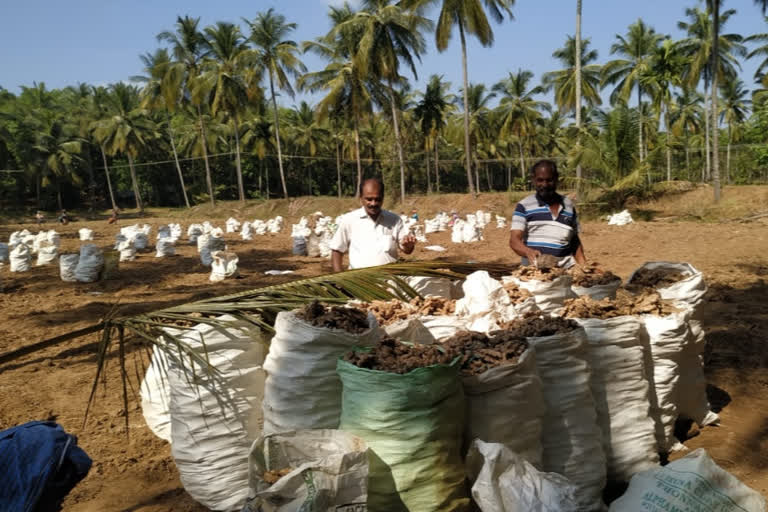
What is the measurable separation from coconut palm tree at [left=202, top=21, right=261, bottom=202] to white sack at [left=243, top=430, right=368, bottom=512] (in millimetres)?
31455

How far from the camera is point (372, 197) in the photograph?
3.68 metres

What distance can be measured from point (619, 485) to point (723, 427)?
41.2 inches

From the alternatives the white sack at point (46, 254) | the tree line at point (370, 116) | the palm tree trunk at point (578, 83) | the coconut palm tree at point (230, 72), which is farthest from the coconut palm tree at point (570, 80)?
the white sack at point (46, 254)

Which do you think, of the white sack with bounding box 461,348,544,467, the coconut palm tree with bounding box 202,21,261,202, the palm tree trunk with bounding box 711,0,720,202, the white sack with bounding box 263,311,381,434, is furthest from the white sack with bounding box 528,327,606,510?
the coconut palm tree with bounding box 202,21,261,202

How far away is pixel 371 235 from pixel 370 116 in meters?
31.1

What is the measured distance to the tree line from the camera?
24.1 metres

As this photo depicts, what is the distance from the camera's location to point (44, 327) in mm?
6727

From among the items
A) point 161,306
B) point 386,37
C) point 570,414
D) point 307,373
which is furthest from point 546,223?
point 386,37

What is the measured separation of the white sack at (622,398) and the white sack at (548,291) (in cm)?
42

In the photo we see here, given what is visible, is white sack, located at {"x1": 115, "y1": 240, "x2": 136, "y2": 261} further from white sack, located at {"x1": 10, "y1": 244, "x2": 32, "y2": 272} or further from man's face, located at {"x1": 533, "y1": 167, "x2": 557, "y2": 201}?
man's face, located at {"x1": 533, "y1": 167, "x2": 557, "y2": 201}

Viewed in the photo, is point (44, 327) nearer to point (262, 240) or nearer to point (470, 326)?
point (470, 326)

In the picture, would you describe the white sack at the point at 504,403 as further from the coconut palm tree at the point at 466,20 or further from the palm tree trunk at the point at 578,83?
the coconut palm tree at the point at 466,20

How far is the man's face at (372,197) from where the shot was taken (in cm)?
368

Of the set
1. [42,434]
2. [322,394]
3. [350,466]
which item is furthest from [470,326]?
[42,434]
